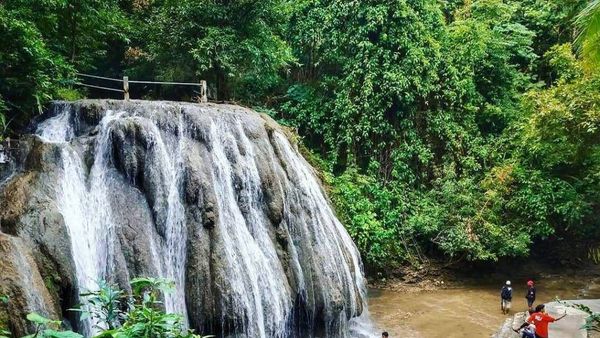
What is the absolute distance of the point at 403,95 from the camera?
688 inches

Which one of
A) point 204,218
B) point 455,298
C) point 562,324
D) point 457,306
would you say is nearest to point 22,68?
point 204,218

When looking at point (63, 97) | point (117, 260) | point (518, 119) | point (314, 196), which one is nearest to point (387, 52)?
point (518, 119)

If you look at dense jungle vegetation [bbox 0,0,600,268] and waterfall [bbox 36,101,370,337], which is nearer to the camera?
waterfall [bbox 36,101,370,337]

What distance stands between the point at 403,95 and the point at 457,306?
24.5 feet

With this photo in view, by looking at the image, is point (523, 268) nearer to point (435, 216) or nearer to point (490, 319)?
point (435, 216)

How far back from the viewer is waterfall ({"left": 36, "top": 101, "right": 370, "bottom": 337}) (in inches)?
340

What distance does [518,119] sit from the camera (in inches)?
717

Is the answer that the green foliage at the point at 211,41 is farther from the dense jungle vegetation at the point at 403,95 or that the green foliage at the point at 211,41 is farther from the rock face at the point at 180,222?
the rock face at the point at 180,222

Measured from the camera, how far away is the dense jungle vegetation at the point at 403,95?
1492cm

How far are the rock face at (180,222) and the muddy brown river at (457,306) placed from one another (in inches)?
66.3

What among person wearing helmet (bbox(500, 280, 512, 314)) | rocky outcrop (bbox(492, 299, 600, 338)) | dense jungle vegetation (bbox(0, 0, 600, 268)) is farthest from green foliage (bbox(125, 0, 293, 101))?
rocky outcrop (bbox(492, 299, 600, 338))

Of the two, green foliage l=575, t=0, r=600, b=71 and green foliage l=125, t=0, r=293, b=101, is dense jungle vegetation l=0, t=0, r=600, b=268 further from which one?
green foliage l=575, t=0, r=600, b=71

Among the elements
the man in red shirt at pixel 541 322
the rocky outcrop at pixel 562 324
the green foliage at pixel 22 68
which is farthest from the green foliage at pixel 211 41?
the man in red shirt at pixel 541 322

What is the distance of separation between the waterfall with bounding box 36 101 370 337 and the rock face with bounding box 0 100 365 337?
0.02m
